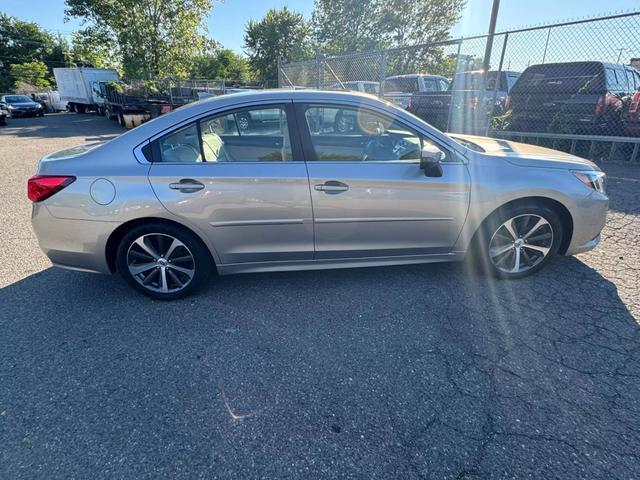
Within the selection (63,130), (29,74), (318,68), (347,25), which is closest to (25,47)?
(29,74)

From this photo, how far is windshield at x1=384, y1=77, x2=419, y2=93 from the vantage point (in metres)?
12.4

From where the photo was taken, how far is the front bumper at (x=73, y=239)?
9.07 feet

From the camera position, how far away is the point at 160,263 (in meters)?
2.95

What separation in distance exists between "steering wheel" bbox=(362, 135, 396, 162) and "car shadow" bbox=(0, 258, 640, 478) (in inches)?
45.1

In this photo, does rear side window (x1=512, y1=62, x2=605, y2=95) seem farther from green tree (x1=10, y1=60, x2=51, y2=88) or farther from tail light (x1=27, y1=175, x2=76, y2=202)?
green tree (x1=10, y1=60, x2=51, y2=88)

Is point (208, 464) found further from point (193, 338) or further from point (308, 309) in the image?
point (308, 309)

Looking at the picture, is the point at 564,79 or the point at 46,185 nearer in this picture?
the point at 46,185

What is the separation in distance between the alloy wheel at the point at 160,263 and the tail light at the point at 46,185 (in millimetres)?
654

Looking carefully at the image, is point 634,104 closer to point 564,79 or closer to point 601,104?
point 601,104

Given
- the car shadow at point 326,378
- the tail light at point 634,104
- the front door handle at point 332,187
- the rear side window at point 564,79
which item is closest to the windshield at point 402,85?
the rear side window at point 564,79

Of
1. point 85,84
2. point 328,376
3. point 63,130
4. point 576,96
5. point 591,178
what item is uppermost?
point 85,84

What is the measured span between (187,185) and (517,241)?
2.83 m

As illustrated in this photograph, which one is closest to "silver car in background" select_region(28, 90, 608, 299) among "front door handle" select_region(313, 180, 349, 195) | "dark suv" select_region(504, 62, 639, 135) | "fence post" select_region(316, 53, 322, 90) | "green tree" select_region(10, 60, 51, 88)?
"front door handle" select_region(313, 180, 349, 195)

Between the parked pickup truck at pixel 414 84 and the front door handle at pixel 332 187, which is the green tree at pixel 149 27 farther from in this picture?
the front door handle at pixel 332 187
